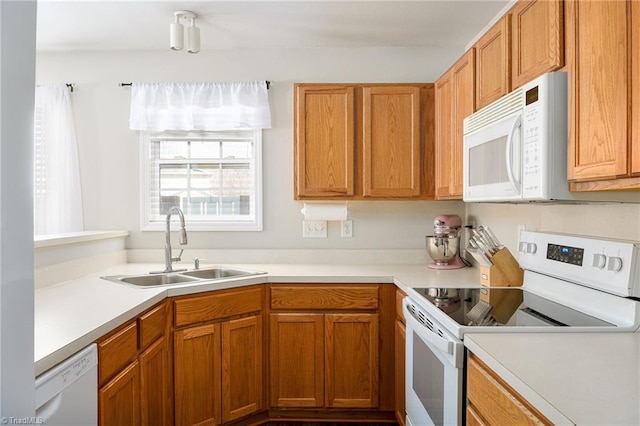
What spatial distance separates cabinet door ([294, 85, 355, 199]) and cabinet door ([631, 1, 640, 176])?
1675 mm

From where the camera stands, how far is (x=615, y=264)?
1396 mm

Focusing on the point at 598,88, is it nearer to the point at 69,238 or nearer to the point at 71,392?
the point at 71,392

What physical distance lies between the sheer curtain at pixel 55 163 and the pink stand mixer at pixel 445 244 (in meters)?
2.43

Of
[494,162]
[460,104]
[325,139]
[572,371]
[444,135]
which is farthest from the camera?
[325,139]

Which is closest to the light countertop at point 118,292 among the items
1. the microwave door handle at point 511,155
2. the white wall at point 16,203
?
the white wall at point 16,203

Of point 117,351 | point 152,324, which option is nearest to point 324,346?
point 152,324

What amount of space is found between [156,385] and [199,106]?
1832 millimetres

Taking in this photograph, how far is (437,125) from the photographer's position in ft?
8.62

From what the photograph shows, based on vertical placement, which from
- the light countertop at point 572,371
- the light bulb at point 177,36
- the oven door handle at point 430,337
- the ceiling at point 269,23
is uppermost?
the ceiling at point 269,23

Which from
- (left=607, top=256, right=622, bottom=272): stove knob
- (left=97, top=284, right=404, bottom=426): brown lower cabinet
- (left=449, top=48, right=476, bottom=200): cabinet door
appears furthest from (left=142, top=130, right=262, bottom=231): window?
(left=607, top=256, right=622, bottom=272): stove knob

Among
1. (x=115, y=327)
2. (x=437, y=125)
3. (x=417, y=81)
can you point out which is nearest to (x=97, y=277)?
(x=115, y=327)

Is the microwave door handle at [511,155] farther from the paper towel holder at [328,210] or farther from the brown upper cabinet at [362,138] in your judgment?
the paper towel holder at [328,210]

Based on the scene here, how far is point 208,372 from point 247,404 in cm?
32

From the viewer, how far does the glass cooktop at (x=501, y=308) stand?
4.71ft
